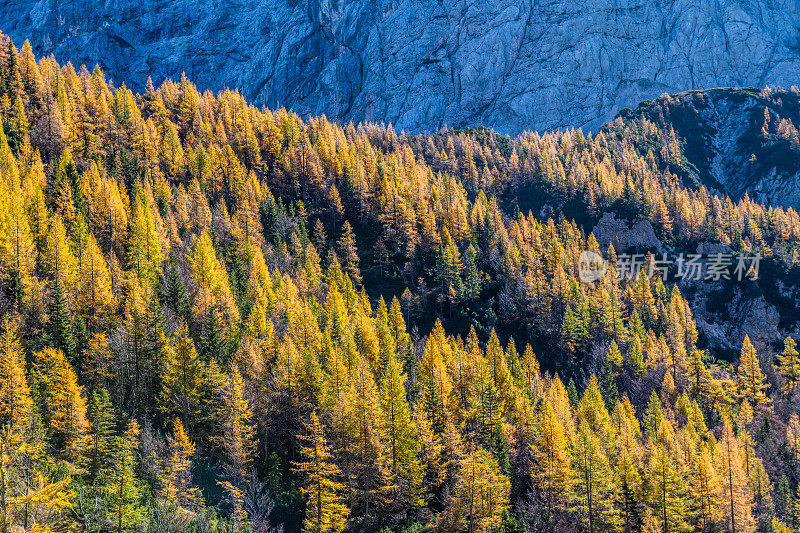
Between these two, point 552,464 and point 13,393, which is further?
point 552,464

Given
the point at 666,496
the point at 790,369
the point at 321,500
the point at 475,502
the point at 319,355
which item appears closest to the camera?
the point at 321,500

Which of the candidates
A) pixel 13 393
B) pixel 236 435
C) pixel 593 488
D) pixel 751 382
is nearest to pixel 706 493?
pixel 593 488

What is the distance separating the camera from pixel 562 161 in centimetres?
18288

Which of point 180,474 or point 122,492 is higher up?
point 180,474

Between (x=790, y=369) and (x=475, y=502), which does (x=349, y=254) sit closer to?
(x=475, y=502)

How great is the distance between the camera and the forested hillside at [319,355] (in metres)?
47.9

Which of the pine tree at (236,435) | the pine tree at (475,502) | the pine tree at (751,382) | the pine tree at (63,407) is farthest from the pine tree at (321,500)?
the pine tree at (751,382)

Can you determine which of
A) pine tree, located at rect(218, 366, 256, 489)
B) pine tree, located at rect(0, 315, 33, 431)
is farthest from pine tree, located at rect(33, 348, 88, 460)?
pine tree, located at rect(218, 366, 256, 489)

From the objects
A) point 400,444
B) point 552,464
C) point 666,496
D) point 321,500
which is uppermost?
point 400,444

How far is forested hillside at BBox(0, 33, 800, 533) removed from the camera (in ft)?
157

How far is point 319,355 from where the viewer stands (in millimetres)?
65688

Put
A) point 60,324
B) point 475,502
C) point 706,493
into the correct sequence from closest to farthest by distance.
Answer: point 475,502, point 706,493, point 60,324

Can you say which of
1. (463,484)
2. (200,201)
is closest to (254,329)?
(463,484)

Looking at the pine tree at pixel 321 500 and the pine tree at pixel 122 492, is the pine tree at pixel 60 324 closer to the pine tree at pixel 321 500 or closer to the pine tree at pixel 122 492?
the pine tree at pixel 122 492
